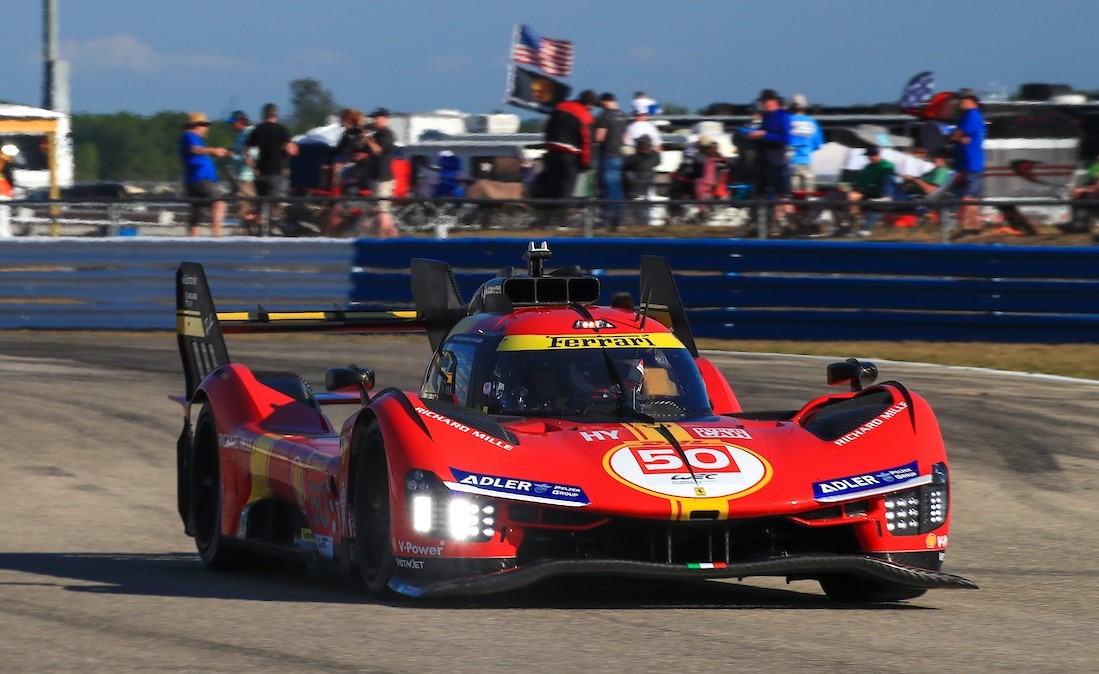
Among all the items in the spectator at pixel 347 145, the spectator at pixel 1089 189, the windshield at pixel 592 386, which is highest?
the spectator at pixel 347 145

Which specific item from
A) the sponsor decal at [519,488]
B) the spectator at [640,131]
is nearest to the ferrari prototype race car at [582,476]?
the sponsor decal at [519,488]

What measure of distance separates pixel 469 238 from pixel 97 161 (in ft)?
210

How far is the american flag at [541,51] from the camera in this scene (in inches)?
1099

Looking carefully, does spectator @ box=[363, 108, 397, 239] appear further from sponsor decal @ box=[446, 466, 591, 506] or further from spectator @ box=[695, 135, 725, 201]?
sponsor decal @ box=[446, 466, 591, 506]

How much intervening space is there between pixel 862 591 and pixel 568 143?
1410 centimetres

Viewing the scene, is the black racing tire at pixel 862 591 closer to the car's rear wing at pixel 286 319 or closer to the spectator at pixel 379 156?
the car's rear wing at pixel 286 319

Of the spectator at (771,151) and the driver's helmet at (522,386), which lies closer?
the driver's helmet at (522,386)

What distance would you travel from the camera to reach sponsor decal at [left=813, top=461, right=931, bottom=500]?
6613 mm

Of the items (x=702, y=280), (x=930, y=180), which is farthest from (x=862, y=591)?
(x=930, y=180)

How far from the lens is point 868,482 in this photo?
6.71 m

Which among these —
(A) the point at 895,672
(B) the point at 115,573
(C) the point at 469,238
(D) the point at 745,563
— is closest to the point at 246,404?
(B) the point at 115,573

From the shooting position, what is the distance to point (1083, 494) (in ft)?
34.0

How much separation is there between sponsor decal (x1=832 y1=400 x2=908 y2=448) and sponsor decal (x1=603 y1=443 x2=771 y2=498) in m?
0.40

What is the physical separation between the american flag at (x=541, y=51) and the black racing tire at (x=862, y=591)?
21.1m
